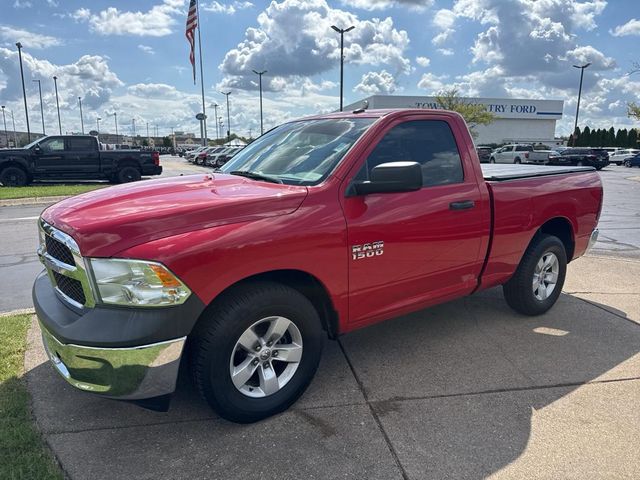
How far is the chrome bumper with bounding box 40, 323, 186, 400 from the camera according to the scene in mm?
2447

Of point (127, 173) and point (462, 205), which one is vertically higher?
point (462, 205)

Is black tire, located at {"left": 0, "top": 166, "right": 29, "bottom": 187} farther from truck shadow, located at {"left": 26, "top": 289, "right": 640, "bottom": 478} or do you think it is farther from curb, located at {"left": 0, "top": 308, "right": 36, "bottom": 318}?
truck shadow, located at {"left": 26, "top": 289, "right": 640, "bottom": 478}

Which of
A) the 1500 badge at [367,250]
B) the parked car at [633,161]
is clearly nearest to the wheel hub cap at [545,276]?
the 1500 badge at [367,250]

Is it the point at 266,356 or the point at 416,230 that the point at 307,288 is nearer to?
the point at 266,356

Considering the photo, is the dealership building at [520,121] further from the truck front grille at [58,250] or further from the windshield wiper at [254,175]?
the truck front grille at [58,250]

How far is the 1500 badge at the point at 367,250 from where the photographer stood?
3114 millimetres

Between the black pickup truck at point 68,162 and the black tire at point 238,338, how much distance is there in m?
17.2

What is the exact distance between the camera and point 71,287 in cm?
272

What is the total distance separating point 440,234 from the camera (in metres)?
3.62

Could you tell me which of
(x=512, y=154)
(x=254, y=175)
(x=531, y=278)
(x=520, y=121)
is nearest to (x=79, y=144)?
(x=254, y=175)

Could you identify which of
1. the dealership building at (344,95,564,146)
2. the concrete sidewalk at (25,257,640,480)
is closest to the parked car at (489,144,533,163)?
the dealership building at (344,95,564,146)

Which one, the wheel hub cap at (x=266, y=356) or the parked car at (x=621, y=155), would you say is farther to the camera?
the parked car at (x=621, y=155)

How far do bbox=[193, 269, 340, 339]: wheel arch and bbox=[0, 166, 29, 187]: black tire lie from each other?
17.6m

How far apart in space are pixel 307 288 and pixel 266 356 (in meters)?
0.49
